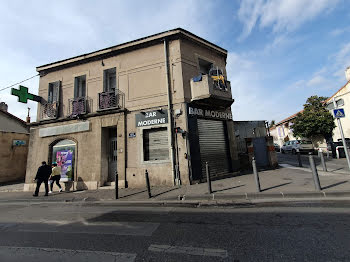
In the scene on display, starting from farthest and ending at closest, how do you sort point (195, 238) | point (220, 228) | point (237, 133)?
point (237, 133) < point (220, 228) < point (195, 238)

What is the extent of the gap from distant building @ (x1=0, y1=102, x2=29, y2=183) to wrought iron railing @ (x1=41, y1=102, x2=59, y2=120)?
6414mm

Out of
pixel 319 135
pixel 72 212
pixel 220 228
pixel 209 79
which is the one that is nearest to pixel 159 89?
pixel 209 79

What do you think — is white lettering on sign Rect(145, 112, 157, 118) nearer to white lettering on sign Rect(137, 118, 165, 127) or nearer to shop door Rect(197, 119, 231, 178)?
white lettering on sign Rect(137, 118, 165, 127)

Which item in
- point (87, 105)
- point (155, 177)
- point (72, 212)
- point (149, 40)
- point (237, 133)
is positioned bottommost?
point (72, 212)

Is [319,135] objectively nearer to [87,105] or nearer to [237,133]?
[237,133]

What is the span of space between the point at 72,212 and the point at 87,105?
643 centimetres

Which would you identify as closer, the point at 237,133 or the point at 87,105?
the point at 87,105

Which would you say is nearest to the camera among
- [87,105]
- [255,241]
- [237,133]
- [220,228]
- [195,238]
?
[255,241]

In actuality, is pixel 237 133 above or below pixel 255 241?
above

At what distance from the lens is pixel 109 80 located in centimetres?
1045

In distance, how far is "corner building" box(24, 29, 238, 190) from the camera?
8492 mm

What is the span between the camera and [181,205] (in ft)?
17.7

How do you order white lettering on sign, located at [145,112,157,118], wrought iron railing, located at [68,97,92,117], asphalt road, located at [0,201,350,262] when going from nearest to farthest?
Answer: asphalt road, located at [0,201,350,262], white lettering on sign, located at [145,112,157,118], wrought iron railing, located at [68,97,92,117]

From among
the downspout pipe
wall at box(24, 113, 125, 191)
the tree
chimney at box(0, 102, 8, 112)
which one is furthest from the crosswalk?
the tree
